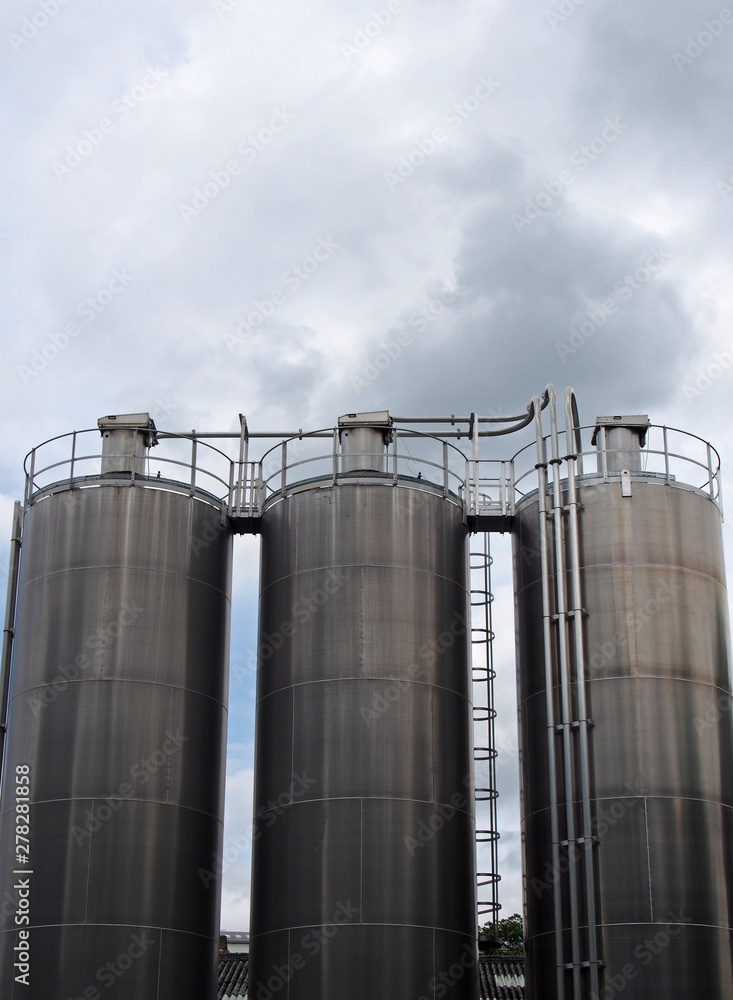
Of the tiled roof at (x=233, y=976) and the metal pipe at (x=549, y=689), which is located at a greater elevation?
the metal pipe at (x=549, y=689)

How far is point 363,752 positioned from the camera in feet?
83.1

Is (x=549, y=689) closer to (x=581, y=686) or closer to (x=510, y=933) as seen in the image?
(x=581, y=686)

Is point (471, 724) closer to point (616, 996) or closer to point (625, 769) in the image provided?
point (625, 769)

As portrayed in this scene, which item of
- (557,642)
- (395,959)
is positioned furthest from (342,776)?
(557,642)

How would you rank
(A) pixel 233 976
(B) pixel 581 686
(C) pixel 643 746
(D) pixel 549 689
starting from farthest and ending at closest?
(A) pixel 233 976 < (D) pixel 549 689 < (B) pixel 581 686 < (C) pixel 643 746

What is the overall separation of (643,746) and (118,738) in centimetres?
1070

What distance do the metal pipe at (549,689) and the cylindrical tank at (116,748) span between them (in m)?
7.27

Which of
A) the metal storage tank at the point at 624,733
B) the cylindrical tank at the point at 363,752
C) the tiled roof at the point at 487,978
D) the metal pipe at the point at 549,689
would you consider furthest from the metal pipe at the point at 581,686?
the tiled roof at the point at 487,978

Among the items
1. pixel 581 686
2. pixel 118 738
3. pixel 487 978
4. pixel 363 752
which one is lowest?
pixel 487 978

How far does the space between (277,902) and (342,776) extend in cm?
283

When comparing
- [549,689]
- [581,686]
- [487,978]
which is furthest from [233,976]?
[581,686]

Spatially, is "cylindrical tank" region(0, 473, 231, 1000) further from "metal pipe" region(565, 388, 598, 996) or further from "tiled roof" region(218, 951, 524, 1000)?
"tiled roof" region(218, 951, 524, 1000)

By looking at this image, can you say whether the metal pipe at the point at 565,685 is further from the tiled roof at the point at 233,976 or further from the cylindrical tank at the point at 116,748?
the tiled roof at the point at 233,976

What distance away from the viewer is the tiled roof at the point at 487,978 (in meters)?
33.9
